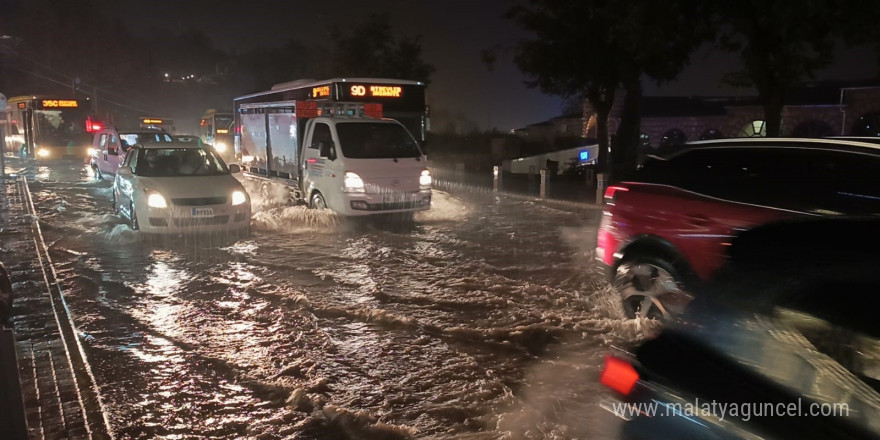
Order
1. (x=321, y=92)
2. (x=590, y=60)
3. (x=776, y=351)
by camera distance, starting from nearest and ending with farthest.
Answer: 1. (x=776, y=351)
2. (x=321, y=92)
3. (x=590, y=60)

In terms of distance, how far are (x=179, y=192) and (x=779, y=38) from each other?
513 inches

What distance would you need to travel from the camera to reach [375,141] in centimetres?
1298

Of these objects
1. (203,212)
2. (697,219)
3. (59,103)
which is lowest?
(203,212)

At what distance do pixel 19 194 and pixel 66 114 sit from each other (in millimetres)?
14379

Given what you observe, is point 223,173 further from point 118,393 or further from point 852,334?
point 852,334

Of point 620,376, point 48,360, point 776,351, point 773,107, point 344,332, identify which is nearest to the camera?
point 776,351

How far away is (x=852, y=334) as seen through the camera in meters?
2.13

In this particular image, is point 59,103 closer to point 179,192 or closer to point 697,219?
point 179,192

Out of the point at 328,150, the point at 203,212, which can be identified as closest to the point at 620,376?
the point at 203,212

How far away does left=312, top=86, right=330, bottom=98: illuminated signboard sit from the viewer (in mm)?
14250

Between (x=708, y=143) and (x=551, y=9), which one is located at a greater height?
(x=551, y=9)

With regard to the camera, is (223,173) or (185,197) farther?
(223,173)

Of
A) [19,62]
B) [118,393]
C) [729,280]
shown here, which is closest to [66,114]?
[118,393]

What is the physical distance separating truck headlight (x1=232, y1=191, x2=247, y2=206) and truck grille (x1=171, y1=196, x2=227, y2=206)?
16cm
